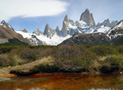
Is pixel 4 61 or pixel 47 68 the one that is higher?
pixel 4 61

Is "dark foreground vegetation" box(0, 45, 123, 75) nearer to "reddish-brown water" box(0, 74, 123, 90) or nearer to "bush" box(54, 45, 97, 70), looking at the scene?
"bush" box(54, 45, 97, 70)

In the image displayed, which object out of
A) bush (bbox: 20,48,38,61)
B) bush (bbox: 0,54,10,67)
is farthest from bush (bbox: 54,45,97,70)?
bush (bbox: 0,54,10,67)

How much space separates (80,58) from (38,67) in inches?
376

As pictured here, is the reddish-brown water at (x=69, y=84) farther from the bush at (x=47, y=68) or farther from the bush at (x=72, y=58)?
the bush at (x=47, y=68)

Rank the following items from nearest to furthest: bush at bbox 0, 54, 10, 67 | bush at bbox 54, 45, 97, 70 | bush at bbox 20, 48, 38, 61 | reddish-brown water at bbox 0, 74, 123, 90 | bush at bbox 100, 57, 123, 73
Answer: reddish-brown water at bbox 0, 74, 123, 90, bush at bbox 100, 57, 123, 73, bush at bbox 54, 45, 97, 70, bush at bbox 0, 54, 10, 67, bush at bbox 20, 48, 38, 61

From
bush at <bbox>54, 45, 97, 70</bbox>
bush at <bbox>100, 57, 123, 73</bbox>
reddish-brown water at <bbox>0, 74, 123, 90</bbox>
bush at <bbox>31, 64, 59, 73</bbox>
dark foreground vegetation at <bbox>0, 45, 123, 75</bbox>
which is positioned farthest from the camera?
bush at <bbox>31, 64, 59, 73</bbox>

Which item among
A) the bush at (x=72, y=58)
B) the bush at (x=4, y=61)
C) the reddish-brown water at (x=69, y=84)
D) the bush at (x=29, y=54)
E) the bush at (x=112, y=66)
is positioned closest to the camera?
the reddish-brown water at (x=69, y=84)

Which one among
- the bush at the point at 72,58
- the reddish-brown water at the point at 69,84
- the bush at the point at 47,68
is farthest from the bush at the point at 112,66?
the bush at the point at 47,68

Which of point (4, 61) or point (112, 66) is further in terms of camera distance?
point (4, 61)

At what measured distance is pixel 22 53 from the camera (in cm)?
5875

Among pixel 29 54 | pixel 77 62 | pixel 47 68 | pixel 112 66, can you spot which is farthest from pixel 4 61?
pixel 112 66

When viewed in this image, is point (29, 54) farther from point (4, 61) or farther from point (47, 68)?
point (47, 68)

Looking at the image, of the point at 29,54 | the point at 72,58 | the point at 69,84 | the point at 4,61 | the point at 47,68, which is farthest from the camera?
the point at 29,54

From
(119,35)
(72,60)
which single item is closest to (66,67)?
(72,60)
